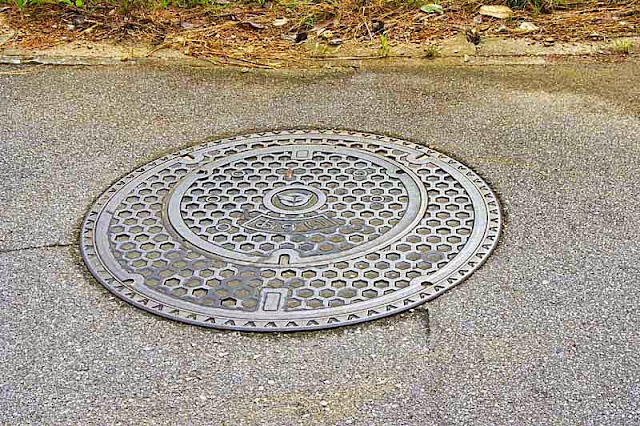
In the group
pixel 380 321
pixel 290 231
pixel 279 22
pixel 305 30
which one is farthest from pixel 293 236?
pixel 279 22

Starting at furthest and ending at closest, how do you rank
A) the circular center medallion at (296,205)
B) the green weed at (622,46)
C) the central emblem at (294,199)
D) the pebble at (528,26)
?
the pebble at (528,26), the green weed at (622,46), the central emblem at (294,199), the circular center medallion at (296,205)

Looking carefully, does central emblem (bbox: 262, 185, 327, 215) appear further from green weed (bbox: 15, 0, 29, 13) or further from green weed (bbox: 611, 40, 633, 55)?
green weed (bbox: 15, 0, 29, 13)

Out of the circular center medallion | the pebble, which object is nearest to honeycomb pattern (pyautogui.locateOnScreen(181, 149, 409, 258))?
the circular center medallion

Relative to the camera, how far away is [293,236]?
9.83 ft

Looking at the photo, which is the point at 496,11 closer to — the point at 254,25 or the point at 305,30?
the point at 305,30

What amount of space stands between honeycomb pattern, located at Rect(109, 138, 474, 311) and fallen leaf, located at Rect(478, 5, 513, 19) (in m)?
1.82

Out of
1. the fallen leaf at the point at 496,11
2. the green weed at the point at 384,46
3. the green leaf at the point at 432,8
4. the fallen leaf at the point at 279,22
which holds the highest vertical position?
the fallen leaf at the point at 496,11

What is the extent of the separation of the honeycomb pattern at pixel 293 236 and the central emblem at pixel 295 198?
9 cm

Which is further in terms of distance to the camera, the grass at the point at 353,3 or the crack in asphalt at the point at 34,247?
the grass at the point at 353,3

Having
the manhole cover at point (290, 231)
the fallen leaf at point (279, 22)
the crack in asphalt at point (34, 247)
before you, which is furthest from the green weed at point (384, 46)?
→ the crack in asphalt at point (34, 247)

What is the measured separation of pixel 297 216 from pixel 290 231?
112 millimetres

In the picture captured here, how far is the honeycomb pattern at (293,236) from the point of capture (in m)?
2.72

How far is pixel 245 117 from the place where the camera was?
396 centimetres

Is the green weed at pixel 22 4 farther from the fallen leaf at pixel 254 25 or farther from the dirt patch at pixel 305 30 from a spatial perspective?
the fallen leaf at pixel 254 25
